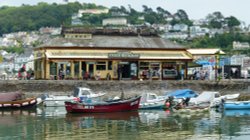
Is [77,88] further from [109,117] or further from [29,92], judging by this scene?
[109,117]

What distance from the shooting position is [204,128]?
148 ft

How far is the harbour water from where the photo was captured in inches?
1615

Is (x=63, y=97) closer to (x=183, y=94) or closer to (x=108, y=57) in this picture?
(x=108, y=57)

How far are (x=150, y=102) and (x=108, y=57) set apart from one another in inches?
Result: 522

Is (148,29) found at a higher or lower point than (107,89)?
higher

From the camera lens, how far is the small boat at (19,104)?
60656mm

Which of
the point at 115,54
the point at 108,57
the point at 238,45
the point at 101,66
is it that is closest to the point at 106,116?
the point at 108,57

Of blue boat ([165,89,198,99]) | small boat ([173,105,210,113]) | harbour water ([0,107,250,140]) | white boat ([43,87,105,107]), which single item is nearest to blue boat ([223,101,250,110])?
harbour water ([0,107,250,140])

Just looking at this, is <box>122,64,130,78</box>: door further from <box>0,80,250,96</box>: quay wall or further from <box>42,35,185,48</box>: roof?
<box>0,80,250,96</box>: quay wall

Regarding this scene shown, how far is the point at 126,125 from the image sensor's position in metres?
47.1

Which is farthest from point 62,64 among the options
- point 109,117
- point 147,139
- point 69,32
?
point 147,139

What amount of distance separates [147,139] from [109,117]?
14543 mm

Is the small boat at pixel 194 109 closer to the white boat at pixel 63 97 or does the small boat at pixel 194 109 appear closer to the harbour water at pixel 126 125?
the harbour water at pixel 126 125

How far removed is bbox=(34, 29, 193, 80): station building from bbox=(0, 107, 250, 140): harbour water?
42.9 ft
